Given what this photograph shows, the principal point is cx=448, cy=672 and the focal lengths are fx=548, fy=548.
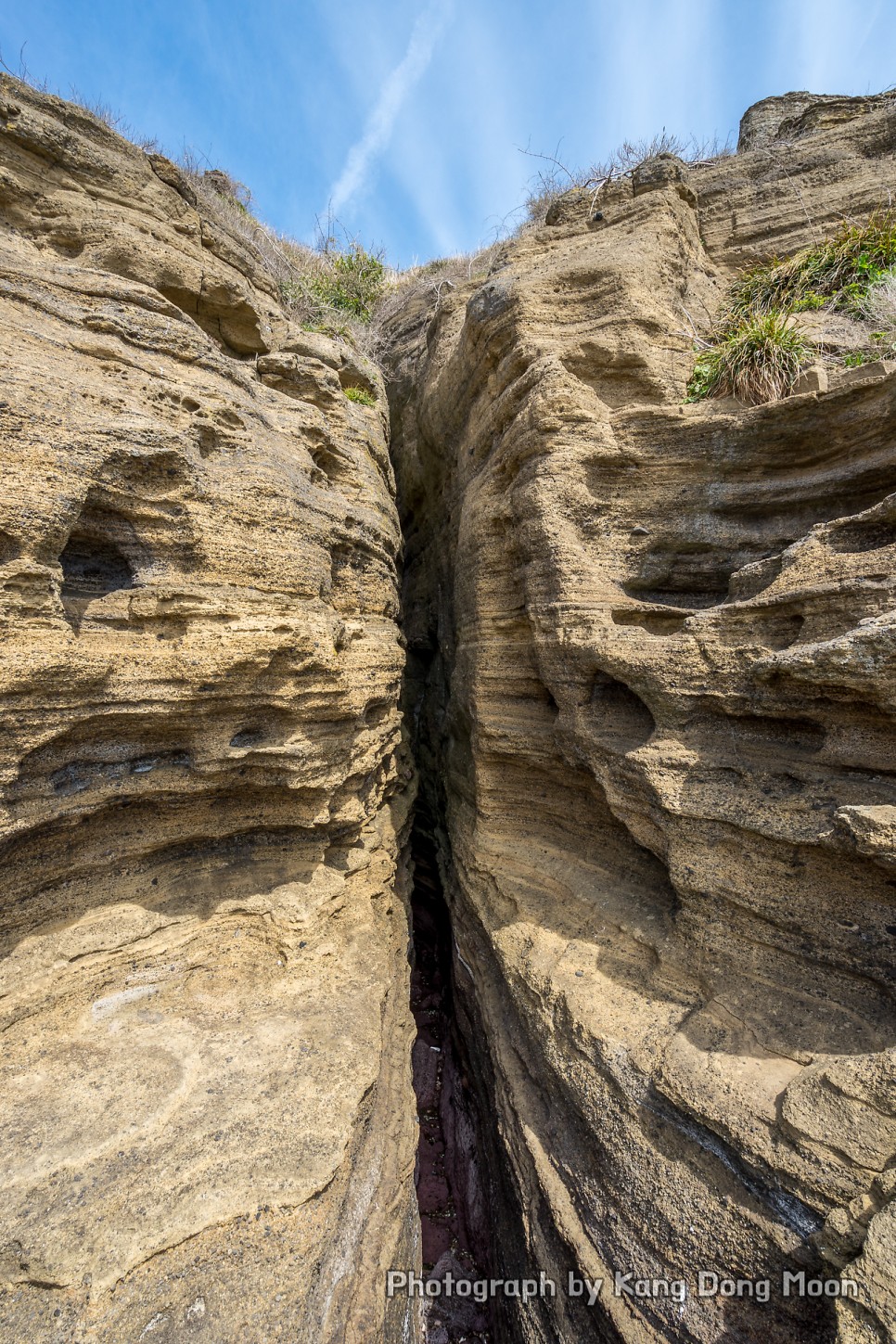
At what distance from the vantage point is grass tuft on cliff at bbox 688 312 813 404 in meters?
4.90

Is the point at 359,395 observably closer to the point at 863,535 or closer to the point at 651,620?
the point at 651,620

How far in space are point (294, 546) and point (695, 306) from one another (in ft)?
17.3

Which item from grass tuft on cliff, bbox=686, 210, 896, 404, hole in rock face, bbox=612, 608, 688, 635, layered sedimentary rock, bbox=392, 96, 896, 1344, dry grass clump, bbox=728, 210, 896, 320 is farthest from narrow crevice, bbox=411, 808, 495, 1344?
dry grass clump, bbox=728, 210, 896, 320

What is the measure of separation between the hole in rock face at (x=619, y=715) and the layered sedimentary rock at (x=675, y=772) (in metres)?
0.03

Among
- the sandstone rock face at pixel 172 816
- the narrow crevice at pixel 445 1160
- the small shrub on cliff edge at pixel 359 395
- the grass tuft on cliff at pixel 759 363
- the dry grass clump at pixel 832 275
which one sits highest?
the dry grass clump at pixel 832 275

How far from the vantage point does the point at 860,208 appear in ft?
20.1

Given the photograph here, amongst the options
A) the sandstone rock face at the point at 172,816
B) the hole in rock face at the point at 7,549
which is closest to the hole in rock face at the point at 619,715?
the sandstone rock face at the point at 172,816

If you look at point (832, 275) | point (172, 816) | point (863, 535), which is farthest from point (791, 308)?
point (172, 816)

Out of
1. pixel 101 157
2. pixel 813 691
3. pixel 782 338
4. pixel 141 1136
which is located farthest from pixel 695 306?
pixel 141 1136

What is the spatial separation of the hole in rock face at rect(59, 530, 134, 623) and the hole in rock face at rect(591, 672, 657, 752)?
3920mm

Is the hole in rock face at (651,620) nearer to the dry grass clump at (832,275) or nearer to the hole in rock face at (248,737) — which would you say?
the hole in rock face at (248,737)

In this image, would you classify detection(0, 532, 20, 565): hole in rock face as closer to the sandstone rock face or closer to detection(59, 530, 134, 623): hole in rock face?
the sandstone rock face

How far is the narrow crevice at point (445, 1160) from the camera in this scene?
4.86 m

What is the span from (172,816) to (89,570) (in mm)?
2026
